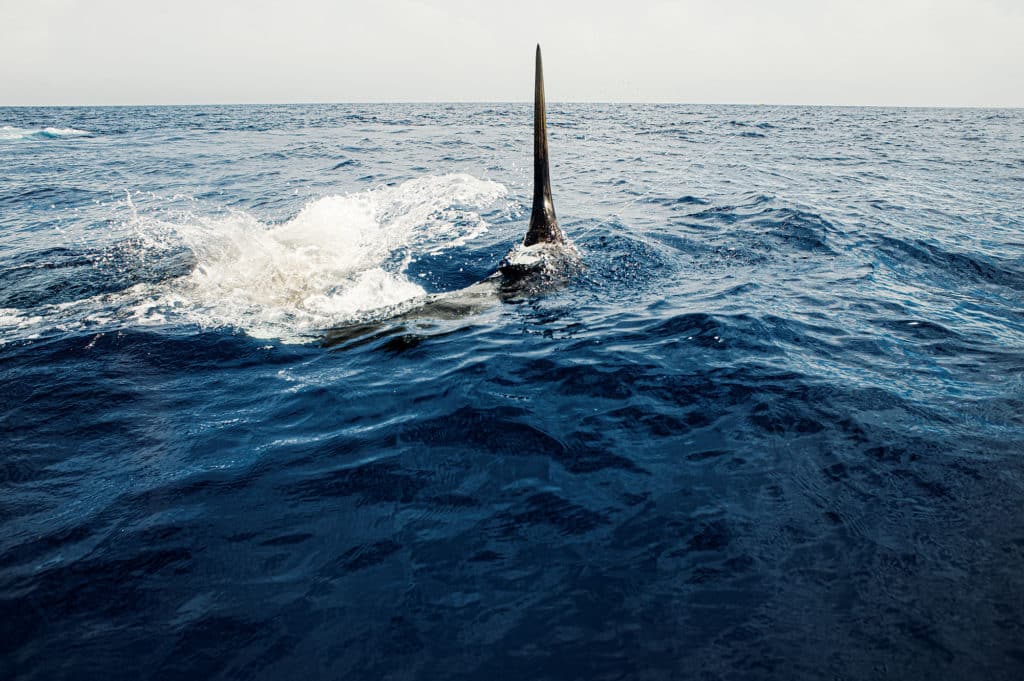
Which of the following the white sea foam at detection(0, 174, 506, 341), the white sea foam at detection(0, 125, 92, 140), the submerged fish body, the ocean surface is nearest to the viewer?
the ocean surface

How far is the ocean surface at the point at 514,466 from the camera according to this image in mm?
2611

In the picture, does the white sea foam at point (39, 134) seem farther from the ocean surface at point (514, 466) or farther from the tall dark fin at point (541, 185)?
the tall dark fin at point (541, 185)

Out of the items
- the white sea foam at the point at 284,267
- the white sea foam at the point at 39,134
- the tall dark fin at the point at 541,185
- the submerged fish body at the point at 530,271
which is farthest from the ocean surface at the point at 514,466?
the white sea foam at the point at 39,134

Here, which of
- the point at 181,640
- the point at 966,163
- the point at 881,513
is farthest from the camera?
the point at 966,163

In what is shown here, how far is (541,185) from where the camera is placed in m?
8.62

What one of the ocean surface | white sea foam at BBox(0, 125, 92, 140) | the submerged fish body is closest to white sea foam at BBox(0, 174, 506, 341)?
the ocean surface

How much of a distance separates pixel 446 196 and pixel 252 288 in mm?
8385

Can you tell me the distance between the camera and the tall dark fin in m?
8.23

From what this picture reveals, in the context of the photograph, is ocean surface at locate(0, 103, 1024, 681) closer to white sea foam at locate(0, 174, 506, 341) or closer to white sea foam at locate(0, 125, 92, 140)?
white sea foam at locate(0, 174, 506, 341)

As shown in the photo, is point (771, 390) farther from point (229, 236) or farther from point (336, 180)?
point (336, 180)

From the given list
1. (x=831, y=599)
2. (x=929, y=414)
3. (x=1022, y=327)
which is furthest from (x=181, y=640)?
(x=1022, y=327)

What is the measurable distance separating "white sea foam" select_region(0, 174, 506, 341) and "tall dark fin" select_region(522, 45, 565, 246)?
2327 millimetres

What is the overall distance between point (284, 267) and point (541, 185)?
448 centimetres

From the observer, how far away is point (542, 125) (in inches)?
331
